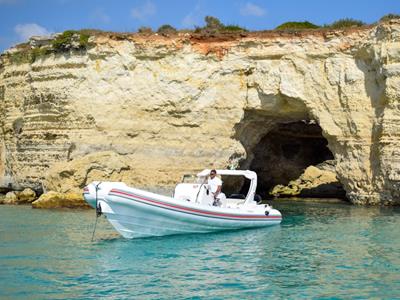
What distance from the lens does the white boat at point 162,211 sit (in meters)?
13.8

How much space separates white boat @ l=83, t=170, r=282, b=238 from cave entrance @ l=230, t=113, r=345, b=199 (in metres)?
16.3

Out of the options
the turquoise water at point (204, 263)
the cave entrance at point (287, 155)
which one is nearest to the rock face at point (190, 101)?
the turquoise water at point (204, 263)

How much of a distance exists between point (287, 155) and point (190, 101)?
13.1 meters

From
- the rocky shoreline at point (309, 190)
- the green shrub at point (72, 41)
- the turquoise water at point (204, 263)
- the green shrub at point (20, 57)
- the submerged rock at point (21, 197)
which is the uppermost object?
the green shrub at point (72, 41)

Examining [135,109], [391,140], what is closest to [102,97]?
[135,109]

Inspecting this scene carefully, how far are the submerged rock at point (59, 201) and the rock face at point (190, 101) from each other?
1363mm

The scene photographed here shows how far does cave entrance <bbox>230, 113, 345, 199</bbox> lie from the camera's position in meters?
33.8

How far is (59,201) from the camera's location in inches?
872

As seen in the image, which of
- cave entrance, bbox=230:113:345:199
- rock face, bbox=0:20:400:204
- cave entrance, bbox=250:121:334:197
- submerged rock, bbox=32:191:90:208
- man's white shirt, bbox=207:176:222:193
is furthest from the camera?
cave entrance, bbox=250:121:334:197

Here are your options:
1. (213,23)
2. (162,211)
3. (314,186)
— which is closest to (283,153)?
(314,186)

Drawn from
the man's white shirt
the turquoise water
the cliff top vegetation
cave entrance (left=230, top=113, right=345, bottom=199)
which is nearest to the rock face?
the cliff top vegetation

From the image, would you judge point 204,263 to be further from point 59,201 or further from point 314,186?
point 314,186

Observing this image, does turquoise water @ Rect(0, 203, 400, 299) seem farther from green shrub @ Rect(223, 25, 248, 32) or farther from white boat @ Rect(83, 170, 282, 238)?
green shrub @ Rect(223, 25, 248, 32)

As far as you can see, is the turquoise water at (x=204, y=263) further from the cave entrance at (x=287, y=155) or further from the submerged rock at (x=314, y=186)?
the cave entrance at (x=287, y=155)
